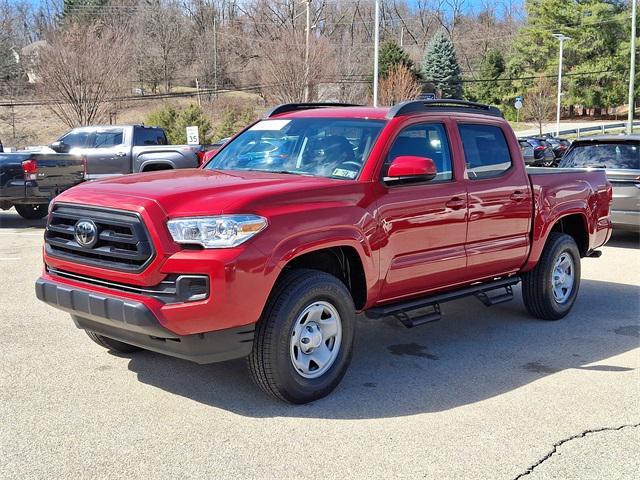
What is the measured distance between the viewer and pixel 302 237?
4.36 m

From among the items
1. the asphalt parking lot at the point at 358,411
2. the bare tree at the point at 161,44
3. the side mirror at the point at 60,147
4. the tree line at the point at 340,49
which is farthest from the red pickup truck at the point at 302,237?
the bare tree at the point at 161,44

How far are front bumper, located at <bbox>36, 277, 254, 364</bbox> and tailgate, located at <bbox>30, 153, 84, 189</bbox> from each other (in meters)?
9.14

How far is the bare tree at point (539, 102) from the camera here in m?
59.1

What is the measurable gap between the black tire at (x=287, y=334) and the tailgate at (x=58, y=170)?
9.61 metres

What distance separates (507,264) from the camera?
6.21 meters

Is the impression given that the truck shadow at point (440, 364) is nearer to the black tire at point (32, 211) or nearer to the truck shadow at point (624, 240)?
the truck shadow at point (624, 240)

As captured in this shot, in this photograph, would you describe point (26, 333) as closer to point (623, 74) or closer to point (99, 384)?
point (99, 384)

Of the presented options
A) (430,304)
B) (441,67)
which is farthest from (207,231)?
(441,67)

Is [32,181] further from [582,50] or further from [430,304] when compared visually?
[582,50]

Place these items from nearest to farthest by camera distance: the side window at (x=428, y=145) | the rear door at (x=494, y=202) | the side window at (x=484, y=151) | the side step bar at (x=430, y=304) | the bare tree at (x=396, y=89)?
the side step bar at (x=430, y=304) → the side window at (x=428, y=145) → the rear door at (x=494, y=202) → the side window at (x=484, y=151) → the bare tree at (x=396, y=89)

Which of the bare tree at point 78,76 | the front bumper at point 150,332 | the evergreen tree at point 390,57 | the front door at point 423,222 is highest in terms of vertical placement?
the evergreen tree at point 390,57

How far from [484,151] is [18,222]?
36.5 ft

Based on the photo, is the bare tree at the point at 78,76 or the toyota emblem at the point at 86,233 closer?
the toyota emblem at the point at 86,233

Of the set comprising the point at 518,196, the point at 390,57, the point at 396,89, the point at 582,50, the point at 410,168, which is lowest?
the point at 518,196
